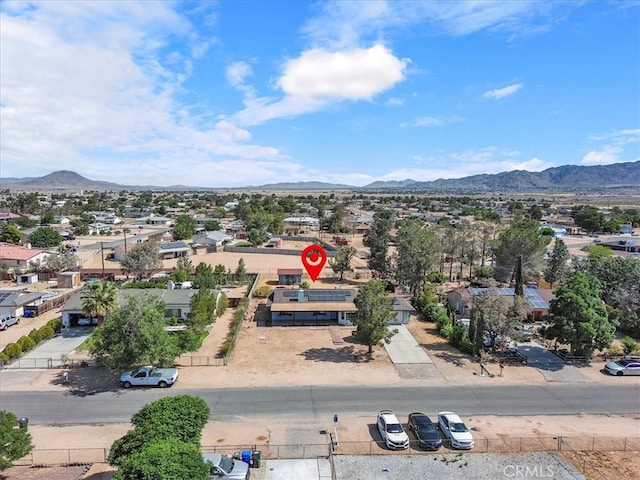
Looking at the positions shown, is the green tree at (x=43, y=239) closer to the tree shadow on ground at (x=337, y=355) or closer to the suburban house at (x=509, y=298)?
the tree shadow on ground at (x=337, y=355)

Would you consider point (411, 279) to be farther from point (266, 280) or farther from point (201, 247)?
point (201, 247)

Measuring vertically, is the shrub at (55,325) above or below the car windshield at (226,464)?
above

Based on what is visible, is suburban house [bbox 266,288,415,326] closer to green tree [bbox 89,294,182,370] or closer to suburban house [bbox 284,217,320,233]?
green tree [bbox 89,294,182,370]

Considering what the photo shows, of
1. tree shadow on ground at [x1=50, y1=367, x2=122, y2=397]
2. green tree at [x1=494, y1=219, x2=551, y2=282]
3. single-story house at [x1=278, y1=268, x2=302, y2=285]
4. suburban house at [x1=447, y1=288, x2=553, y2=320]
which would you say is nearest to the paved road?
tree shadow on ground at [x1=50, y1=367, x2=122, y2=397]

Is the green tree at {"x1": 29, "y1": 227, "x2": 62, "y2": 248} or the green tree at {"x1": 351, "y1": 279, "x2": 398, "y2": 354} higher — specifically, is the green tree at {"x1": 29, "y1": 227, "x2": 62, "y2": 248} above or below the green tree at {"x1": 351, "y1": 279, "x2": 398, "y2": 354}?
above

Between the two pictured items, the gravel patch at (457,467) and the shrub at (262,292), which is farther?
the shrub at (262,292)

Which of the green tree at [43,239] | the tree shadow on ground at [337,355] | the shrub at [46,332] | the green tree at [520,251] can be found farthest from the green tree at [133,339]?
the green tree at [43,239]
